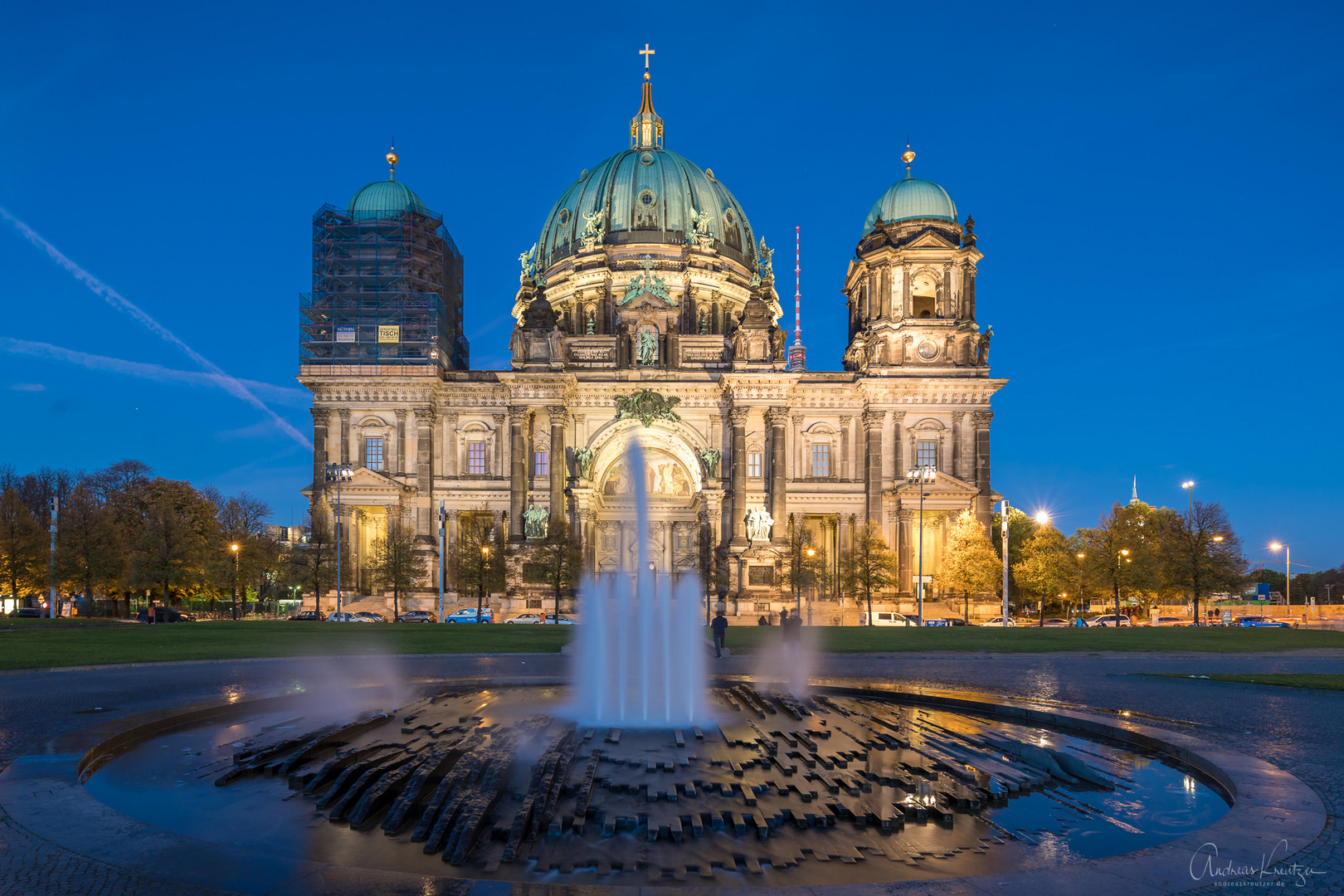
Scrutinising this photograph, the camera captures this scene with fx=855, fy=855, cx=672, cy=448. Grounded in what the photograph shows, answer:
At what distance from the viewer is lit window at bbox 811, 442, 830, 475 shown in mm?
69938

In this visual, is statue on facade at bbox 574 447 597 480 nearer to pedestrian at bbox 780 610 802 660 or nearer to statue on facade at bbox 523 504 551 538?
statue on facade at bbox 523 504 551 538

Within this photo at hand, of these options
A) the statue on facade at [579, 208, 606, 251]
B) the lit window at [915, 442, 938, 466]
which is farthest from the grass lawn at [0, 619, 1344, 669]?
the statue on facade at [579, 208, 606, 251]

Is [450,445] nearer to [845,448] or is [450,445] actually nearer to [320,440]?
[320,440]

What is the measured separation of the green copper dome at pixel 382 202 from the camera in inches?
2825

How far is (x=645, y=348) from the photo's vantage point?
2891 inches

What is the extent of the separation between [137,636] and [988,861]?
3333 cm

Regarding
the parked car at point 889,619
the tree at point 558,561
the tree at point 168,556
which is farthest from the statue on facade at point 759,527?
the tree at point 168,556

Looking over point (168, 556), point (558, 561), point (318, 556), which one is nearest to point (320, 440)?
point (318, 556)

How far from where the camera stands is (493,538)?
68.5m

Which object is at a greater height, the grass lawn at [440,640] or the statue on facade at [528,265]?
the statue on facade at [528,265]

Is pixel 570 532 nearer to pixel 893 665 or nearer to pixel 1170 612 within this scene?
pixel 893 665

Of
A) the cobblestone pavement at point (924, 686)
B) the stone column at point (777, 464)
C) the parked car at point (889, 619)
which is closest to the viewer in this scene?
the cobblestone pavement at point (924, 686)

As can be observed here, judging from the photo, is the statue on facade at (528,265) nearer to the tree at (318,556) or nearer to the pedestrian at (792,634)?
the tree at (318,556)

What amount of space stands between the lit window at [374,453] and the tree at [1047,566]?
164 feet
